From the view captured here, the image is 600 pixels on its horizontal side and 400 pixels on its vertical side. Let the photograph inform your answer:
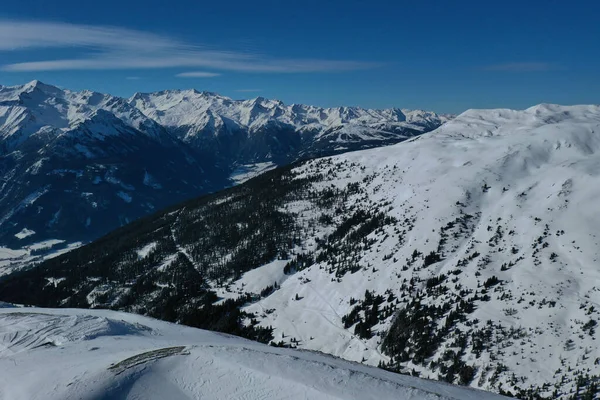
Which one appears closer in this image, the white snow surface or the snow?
the snow

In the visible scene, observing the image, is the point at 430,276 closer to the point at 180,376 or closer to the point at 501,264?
the point at 501,264

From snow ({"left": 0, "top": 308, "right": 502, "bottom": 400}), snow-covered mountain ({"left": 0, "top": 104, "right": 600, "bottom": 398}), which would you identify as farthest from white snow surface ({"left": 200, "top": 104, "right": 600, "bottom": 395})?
snow ({"left": 0, "top": 308, "right": 502, "bottom": 400})

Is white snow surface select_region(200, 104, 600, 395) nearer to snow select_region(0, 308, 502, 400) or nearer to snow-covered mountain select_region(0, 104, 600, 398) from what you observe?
snow-covered mountain select_region(0, 104, 600, 398)

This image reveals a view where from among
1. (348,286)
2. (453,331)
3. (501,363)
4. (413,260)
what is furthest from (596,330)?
(348,286)

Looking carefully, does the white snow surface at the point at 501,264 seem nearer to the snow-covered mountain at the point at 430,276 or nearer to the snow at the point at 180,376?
the snow-covered mountain at the point at 430,276

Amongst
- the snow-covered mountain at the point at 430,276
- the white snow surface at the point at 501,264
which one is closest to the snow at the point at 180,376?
the snow-covered mountain at the point at 430,276

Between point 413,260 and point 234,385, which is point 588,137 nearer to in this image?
point 413,260
